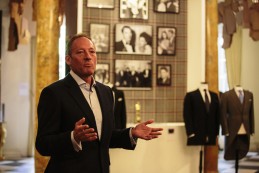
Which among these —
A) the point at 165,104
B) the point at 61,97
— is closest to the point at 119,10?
the point at 165,104

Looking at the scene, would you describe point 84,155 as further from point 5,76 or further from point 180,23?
point 5,76

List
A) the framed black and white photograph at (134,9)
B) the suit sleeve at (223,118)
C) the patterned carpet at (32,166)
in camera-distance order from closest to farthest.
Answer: the suit sleeve at (223,118) < the framed black and white photograph at (134,9) < the patterned carpet at (32,166)

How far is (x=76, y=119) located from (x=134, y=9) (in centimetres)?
498

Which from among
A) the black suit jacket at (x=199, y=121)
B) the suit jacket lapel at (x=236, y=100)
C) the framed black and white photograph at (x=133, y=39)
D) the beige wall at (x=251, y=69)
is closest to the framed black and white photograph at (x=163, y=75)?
the framed black and white photograph at (x=133, y=39)

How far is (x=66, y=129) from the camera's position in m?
2.04

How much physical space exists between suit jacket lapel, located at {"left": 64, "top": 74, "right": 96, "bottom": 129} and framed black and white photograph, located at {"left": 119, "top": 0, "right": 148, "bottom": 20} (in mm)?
4748

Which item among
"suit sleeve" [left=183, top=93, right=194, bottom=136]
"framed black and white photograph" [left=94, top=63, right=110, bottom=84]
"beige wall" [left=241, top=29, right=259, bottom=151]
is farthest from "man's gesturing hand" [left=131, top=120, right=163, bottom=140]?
"beige wall" [left=241, top=29, right=259, bottom=151]

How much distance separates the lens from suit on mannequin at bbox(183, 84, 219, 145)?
20.6 feet

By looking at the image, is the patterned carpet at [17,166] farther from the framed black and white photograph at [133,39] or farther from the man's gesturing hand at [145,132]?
the man's gesturing hand at [145,132]

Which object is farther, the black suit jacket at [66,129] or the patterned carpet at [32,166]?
the patterned carpet at [32,166]

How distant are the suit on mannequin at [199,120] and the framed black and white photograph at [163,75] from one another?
70cm

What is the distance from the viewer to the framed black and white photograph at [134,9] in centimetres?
675

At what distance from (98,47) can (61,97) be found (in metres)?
4.61

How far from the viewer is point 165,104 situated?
7.00 meters
